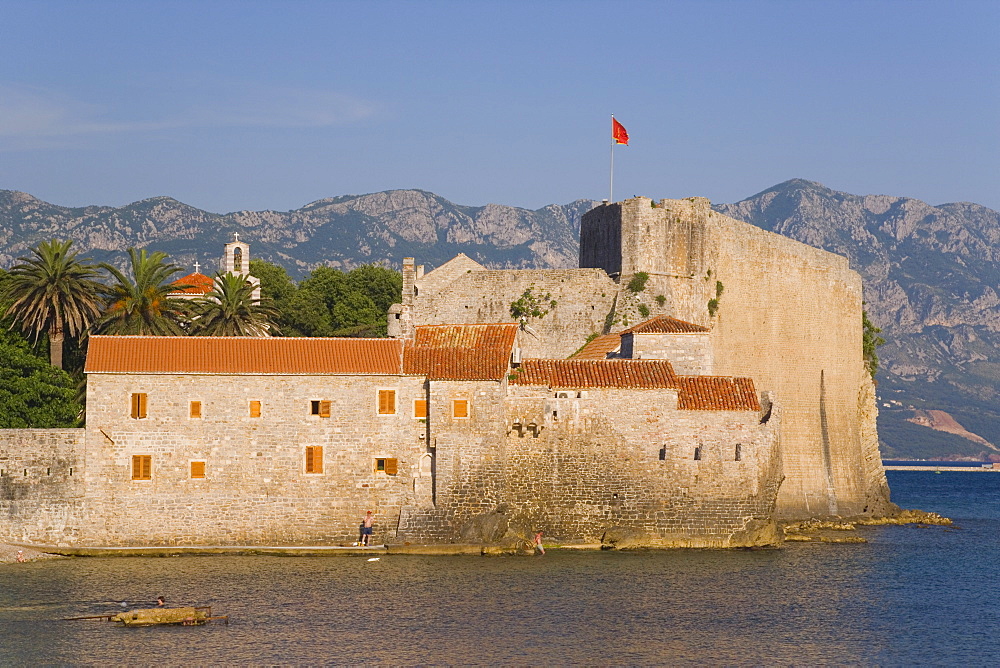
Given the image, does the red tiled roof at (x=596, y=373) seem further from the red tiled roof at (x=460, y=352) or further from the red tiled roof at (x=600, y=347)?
the red tiled roof at (x=600, y=347)

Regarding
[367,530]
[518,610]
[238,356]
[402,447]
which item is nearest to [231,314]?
[238,356]

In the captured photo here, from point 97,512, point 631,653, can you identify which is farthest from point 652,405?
point 97,512

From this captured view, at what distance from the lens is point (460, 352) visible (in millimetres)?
47406

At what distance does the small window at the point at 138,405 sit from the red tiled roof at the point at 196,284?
19376mm

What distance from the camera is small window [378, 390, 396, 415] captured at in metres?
46.1

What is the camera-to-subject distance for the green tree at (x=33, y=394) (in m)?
48.7

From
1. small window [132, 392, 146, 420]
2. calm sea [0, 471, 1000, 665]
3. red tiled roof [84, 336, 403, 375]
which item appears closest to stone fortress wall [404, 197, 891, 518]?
red tiled roof [84, 336, 403, 375]

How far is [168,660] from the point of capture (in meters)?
31.0

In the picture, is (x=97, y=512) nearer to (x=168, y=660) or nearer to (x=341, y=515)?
(x=341, y=515)

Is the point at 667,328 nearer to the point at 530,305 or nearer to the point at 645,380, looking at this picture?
the point at 645,380

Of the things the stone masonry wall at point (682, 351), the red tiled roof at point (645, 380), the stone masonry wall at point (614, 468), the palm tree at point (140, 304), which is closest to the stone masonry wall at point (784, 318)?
the stone masonry wall at point (682, 351)

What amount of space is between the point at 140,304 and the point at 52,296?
10.5 feet

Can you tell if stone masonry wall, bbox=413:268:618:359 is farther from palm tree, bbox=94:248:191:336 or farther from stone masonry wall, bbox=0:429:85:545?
stone masonry wall, bbox=0:429:85:545

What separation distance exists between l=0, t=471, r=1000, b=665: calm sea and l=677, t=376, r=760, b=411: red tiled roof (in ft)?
16.4
